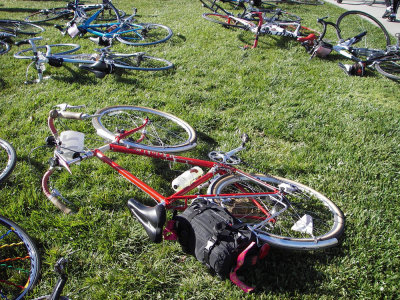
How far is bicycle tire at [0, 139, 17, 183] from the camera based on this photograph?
332 centimetres

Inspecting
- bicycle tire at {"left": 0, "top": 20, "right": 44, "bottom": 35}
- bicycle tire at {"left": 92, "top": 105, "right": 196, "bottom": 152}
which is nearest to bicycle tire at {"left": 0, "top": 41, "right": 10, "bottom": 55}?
bicycle tire at {"left": 0, "top": 20, "right": 44, "bottom": 35}

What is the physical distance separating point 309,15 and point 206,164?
394 inches

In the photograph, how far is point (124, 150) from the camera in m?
3.13

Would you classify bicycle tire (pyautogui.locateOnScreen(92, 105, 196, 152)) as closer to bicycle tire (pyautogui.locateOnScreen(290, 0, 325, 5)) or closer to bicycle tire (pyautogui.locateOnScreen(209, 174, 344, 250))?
bicycle tire (pyautogui.locateOnScreen(209, 174, 344, 250))

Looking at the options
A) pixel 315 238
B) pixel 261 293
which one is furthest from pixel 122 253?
pixel 315 238

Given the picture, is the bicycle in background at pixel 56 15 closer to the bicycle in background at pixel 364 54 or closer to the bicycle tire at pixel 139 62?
the bicycle tire at pixel 139 62

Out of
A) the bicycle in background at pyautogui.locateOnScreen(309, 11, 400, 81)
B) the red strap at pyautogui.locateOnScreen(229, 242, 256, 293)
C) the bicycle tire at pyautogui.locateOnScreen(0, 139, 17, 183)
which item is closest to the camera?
the red strap at pyautogui.locateOnScreen(229, 242, 256, 293)

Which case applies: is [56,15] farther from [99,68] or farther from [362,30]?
[362,30]

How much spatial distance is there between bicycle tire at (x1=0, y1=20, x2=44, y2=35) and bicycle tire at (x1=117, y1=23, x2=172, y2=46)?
123 inches

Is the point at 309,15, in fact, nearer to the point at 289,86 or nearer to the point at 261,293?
the point at 289,86

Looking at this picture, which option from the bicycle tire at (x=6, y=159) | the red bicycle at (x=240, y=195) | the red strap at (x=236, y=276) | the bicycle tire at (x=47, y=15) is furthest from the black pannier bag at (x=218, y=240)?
the bicycle tire at (x=47, y=15)

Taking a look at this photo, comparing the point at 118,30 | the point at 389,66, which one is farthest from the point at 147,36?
the point at 389,66

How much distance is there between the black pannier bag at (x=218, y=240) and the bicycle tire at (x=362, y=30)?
23.6 feet

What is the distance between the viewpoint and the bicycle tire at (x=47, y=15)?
400 inches
